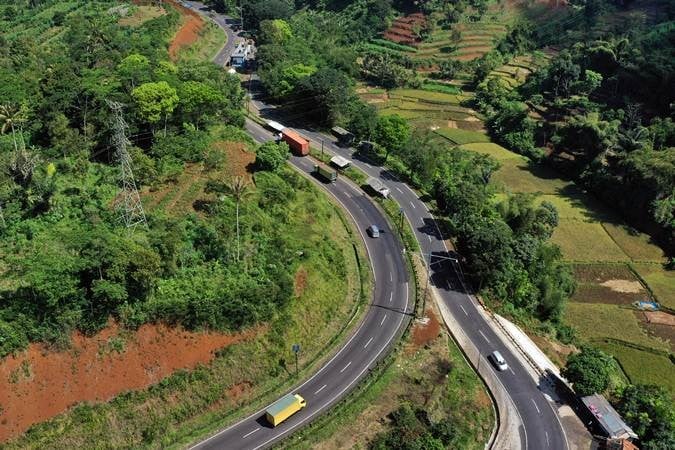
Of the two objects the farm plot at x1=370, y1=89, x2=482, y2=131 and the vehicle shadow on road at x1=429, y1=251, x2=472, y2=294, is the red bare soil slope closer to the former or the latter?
the vehicle shadow on road at x1=429, y1=251, x2=472, y2=294

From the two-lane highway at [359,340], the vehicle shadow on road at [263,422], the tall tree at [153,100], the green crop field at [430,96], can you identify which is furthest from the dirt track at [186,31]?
the vehicle shadow on road at [263,422]

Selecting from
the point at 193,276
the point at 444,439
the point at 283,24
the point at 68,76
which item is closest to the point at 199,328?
the point at 193,276

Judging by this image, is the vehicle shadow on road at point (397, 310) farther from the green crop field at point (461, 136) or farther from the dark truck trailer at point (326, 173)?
the green crop field at point (461, 136)

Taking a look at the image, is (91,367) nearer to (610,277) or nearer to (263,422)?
(263,422)

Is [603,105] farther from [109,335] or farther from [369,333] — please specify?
[109,335]

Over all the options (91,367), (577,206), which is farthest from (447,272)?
(91,367)

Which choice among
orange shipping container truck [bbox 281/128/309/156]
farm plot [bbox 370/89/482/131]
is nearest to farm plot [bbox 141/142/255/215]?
orange shipping container truck [bbox 281/128/309/156]

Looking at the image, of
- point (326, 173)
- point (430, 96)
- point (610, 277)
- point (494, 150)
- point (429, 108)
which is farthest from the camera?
point (430, 96)

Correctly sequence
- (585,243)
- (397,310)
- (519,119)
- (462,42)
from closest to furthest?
(397,310) < (585,243) < (519,119) < (462,42)
